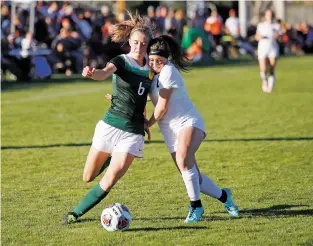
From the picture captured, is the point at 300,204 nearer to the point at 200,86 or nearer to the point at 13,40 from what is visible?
the point at 200,86

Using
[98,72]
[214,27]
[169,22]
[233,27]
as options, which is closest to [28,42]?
[169,22]

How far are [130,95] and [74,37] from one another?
2061cm

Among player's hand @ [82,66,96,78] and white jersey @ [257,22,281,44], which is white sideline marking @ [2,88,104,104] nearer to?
white jersey @ [257,22,281,44]

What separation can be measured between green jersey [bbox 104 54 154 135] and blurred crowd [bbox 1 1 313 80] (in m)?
12.6

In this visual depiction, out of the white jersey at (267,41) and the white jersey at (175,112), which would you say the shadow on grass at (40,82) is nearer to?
the white jersey at (267,41)

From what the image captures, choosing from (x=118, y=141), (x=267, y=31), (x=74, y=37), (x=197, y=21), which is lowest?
(x=197, y=21)

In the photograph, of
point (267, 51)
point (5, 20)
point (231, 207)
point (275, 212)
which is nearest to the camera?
point (231, 207)

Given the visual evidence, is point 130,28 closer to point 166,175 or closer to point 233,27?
point 166,175

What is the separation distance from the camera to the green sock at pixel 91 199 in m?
8.21

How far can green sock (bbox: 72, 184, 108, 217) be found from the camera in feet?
26.9

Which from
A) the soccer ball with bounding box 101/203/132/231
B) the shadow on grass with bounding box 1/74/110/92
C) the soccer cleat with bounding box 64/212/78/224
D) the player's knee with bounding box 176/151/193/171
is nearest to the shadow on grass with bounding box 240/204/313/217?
the player's knee with bounding box 176/151/193/171

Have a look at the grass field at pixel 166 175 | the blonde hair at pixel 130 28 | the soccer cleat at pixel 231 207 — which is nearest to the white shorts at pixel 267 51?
the grass field at pixel 166 175

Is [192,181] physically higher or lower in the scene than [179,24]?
higher

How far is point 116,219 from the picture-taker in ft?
26.1
